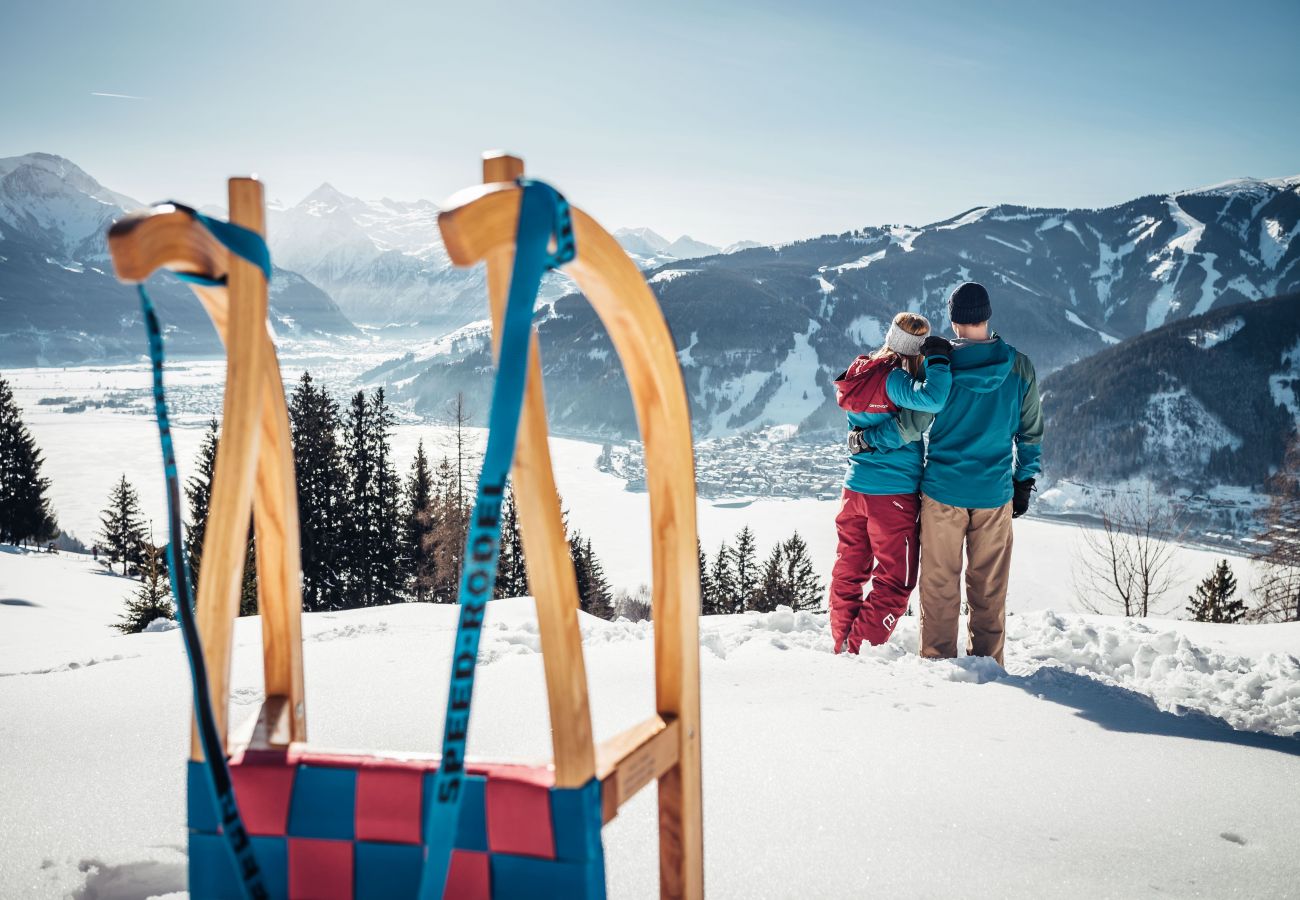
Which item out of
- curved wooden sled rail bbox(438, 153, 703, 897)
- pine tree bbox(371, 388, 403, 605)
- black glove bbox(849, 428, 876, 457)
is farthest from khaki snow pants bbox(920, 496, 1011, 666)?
pine tree bbox(371, 388, 403, 605)

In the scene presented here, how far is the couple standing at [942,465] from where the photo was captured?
4156mm

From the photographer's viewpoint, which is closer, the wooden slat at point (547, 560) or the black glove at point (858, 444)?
the wooden slat at point (547, 560)

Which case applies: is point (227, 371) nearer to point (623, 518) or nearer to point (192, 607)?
point (192, 607)

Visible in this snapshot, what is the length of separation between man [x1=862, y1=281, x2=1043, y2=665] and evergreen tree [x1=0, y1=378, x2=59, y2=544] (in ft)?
174

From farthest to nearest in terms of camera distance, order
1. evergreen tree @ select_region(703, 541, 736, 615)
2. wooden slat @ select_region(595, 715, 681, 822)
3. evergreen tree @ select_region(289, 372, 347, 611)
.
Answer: evergreen tree @ select_region(703, 541, 736, 615) < evergreen tree @ select_region(289, 372, 347, 611) < wooden slat @ select_region(595, 715, 681, 822)

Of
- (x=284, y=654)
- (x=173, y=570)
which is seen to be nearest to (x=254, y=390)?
(x=173, y=570)

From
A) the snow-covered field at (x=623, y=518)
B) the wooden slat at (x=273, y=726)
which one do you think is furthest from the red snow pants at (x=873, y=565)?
the snow-covered field at (x=623, y=518)

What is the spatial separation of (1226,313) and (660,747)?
181 meters

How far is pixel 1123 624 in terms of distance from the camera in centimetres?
545

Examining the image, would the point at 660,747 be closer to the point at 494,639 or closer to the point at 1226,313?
the point at 494,639

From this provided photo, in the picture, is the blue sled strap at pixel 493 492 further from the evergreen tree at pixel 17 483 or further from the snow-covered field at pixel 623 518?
the snow-covered field at pixel 623 518

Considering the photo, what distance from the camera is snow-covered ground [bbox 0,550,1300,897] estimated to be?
1939 mm

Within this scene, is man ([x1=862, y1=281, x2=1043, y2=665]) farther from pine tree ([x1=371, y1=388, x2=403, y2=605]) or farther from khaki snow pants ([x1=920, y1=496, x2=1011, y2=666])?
pine tree ([x1=371, y1=388, x2=403, y2=605])

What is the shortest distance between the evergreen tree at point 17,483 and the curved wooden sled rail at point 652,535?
2141 inches
